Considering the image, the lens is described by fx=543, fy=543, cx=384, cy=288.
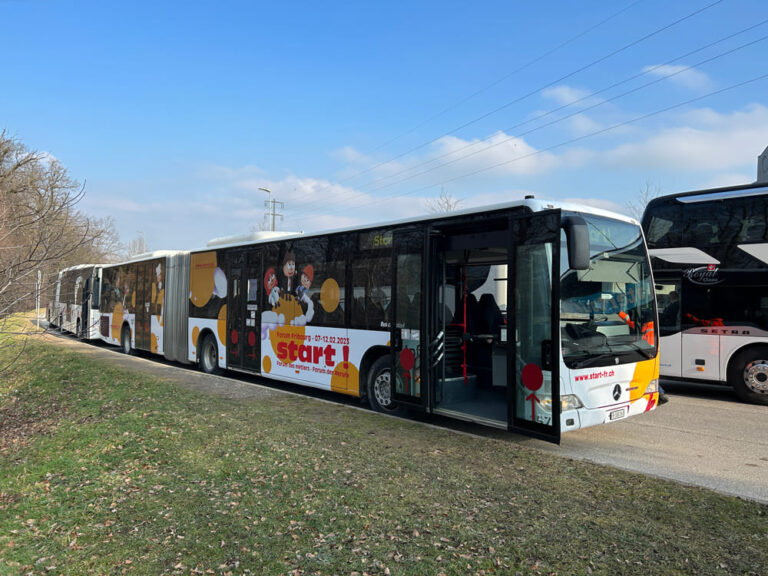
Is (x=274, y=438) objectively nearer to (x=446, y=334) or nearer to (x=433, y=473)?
(x=433, y=473)

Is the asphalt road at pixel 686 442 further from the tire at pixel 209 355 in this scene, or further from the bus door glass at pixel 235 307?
the tire at pixel 209 355

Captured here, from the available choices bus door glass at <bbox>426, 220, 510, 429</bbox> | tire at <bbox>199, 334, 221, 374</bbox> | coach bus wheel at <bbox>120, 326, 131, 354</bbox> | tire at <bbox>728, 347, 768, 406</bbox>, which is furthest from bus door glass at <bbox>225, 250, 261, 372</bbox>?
tire at <bbox>728, 347, 768, 406</bbox>

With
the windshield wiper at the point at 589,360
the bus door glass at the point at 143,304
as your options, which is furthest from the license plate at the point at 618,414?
the bus door glass at the point at 143,304

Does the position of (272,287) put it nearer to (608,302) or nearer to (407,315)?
(407,315)

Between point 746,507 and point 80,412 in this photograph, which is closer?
point 746,507

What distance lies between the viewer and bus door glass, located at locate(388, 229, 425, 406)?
297 inches

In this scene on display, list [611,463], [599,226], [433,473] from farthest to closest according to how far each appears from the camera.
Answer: [599,226] → [611,463] → [433,473]

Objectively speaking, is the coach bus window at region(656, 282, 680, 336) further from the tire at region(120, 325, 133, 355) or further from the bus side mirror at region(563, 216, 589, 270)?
the tire at region(120, 325, 133, 355)

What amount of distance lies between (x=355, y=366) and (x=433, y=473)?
3.76 meters

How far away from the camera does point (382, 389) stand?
8547mm

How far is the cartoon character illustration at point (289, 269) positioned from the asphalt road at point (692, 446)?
554 cm

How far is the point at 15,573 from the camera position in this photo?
146 inches

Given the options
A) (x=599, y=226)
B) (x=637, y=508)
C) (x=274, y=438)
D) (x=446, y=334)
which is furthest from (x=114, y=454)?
(x=599, y=226)

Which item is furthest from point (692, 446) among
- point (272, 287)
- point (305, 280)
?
point (272, 287)
